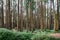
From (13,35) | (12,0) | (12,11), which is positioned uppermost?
(12,0)

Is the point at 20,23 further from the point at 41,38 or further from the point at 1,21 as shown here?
the point at 41,38

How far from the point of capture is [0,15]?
1136 inches

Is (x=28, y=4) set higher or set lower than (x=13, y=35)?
higher

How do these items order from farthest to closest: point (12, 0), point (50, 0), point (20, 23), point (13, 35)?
point (12, 0), point (50, 0), point (20, 23), point (13, 35)

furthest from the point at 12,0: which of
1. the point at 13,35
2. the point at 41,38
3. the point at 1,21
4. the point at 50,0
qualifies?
the point at 41,38

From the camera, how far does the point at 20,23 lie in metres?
23.5

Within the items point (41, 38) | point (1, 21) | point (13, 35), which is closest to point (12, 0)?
point (1, 21)

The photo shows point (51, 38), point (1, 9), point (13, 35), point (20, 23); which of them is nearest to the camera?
point (51, 38)

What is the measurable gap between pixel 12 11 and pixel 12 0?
7.75 ft

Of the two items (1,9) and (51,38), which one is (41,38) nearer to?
(51,38)

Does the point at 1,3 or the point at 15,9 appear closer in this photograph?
the point at 1,3

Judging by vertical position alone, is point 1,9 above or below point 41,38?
above

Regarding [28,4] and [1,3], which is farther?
[1,3]

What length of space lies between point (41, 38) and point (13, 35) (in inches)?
157
